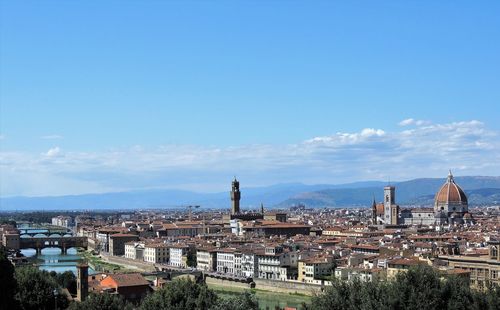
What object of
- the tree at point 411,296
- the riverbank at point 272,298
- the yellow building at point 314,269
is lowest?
the riverbank at point 272,298

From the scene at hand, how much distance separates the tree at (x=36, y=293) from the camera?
2731 centimetres

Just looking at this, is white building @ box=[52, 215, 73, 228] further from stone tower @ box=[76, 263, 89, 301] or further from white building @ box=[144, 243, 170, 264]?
stone tower @ box=[76, 263, 89, 301]

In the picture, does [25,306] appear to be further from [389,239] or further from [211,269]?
[389,239]

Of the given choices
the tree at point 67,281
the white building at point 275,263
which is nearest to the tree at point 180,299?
the tree at point 67,281

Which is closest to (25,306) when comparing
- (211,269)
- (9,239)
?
(211,269)

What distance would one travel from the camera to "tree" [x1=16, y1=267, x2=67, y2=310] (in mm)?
27312

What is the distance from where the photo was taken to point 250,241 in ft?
220

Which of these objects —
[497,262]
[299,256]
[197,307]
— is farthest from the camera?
[299,256]

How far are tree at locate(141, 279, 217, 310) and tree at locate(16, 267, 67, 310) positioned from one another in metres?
5.02

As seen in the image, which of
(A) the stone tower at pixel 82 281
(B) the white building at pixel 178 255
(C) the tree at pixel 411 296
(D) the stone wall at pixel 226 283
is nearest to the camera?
(C) the tree at pixel 411 296

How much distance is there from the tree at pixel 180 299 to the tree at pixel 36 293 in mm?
5017

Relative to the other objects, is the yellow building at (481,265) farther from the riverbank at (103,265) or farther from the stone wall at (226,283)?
the riverbank at (103,265)

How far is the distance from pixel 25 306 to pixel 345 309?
470 inches

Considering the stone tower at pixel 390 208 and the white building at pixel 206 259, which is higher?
the stone tower at pixel 390 208
